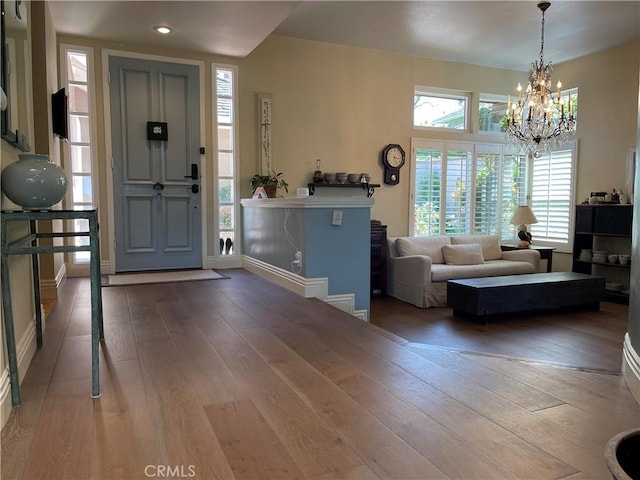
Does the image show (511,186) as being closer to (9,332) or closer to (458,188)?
(458,188)

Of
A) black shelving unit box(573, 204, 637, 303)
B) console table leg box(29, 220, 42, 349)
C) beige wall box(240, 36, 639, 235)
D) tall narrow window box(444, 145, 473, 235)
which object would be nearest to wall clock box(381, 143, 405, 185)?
beige wall box(240, 36, 639, 235)

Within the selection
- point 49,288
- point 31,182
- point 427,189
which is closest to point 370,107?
point 427,189

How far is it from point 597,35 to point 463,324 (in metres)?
4.06

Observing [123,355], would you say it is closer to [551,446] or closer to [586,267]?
[551,446]

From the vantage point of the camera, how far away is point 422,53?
6613 millimetres

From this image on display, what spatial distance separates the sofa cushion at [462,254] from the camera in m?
6.20

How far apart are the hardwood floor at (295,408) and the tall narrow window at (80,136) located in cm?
223

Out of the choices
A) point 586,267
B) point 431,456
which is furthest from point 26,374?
point 586,267

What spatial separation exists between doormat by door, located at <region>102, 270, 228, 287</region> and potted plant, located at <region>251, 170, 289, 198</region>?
42.8 inches

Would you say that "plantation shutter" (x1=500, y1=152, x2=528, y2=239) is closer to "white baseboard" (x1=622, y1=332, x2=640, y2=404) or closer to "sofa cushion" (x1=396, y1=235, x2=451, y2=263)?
"sofa cushion" (x1=396, y1=235, x2=451, y2=263)

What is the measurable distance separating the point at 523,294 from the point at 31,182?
4.49 meters

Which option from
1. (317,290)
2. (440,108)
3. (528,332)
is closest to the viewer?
(317,290)

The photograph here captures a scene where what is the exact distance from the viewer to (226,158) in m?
5.66

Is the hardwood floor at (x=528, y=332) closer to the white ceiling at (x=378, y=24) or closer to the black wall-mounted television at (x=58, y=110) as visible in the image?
the white ceiling at (x=378, y=24)
